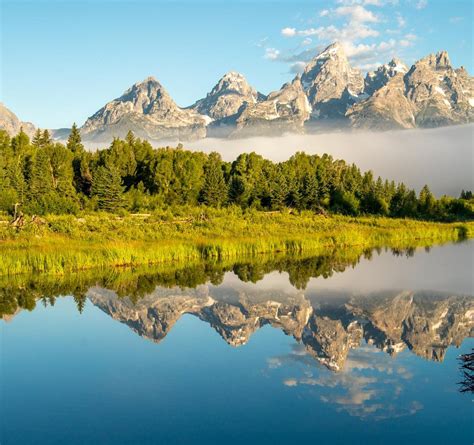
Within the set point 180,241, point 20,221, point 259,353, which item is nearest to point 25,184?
point 20,221

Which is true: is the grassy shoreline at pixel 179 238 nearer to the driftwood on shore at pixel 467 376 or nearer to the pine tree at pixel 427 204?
the pine tree at pixel 427 204

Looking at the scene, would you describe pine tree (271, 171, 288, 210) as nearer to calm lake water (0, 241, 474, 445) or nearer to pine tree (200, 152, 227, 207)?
pine tree (200, 152, 227, 207)

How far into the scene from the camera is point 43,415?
1423 cm

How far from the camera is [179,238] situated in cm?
4722

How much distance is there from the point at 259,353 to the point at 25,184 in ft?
184

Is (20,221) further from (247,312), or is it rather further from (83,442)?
(83,442)

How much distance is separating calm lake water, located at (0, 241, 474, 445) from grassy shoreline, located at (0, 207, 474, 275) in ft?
11.7

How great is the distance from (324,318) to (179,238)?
25127 millimetres

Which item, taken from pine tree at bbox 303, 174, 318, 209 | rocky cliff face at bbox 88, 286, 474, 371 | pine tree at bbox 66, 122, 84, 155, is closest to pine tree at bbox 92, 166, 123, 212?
pine tree at bbox 66, 122, 84, 155

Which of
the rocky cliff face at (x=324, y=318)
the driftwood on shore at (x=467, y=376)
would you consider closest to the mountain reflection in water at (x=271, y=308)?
the rocky cliff face at (x=324, y=318)

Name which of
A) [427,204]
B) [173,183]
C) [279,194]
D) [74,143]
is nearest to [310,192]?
[279,194]

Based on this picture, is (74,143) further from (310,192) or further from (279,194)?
(310,192)

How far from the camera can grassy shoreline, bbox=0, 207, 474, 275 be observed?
35.7 m

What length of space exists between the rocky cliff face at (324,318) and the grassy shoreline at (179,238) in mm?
6986
